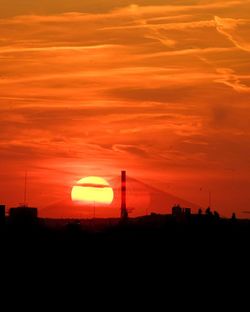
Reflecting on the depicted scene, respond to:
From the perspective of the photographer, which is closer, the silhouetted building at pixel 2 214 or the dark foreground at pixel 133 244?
the dark foreground at pixel 133 244

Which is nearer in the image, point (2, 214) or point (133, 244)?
point (133, 244)

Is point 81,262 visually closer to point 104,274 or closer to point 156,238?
point 104,274

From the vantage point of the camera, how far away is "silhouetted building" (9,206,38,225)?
129000 mm

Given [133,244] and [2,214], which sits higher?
[2,214]

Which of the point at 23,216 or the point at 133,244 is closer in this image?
the point at 133,244

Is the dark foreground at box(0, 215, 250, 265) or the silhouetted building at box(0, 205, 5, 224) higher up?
the silhouetted building at box(0, 205, 5, 224)

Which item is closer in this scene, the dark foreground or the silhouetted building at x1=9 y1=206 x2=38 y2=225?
the dark foreground

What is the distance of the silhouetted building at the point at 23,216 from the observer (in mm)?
129000

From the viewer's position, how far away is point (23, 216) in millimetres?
133625

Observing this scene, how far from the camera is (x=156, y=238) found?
114 meters

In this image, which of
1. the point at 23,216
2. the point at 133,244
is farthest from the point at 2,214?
the point at 133,244

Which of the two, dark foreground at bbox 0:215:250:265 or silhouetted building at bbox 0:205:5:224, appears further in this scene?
silhouetted building at bbox 0:205:5:224

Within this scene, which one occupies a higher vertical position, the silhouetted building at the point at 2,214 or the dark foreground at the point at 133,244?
the silhouetted building at the point at 2,214

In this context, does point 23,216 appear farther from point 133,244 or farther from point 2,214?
point 133,244
